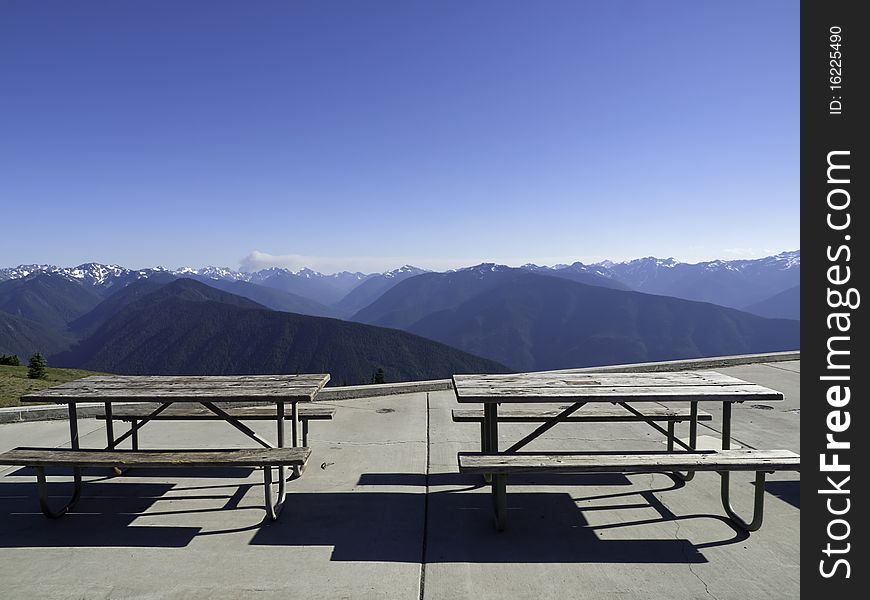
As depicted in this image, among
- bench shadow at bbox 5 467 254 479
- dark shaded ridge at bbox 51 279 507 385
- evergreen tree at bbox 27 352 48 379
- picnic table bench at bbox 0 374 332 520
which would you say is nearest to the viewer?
picnic table bench at bbox 0 374 332 520

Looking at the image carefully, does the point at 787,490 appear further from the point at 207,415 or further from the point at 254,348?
the point at 254,348

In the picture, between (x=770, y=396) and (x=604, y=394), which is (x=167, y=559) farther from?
(x=770, y=396)

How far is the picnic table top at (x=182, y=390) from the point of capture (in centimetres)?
475

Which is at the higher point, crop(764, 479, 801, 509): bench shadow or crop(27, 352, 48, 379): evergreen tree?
crop(764, 479, 801, 509): bench shadow

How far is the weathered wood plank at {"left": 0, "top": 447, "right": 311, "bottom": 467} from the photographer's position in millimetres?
4191

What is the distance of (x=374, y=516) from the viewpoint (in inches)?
178

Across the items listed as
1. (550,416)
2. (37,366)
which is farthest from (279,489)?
(37,366)

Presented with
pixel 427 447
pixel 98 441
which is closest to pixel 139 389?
pixel 98 441

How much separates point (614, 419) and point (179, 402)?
4496 mm

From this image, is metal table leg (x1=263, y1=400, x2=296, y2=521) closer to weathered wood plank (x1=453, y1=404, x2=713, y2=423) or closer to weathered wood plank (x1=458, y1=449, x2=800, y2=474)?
weathered wood plank (x1=458, y1=449, x2=800, y2=474)

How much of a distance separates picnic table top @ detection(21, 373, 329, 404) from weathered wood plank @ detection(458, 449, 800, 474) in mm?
1751

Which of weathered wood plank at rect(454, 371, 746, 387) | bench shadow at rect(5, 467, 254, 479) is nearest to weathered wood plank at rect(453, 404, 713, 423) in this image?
weathered wood plank at rect(454, 371, 746, 387)

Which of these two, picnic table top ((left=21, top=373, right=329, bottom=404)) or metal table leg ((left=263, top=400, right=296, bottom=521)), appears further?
picnic table top ((left=21, top=373, right=329, bottom=404))

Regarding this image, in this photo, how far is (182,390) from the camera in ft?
16.8
